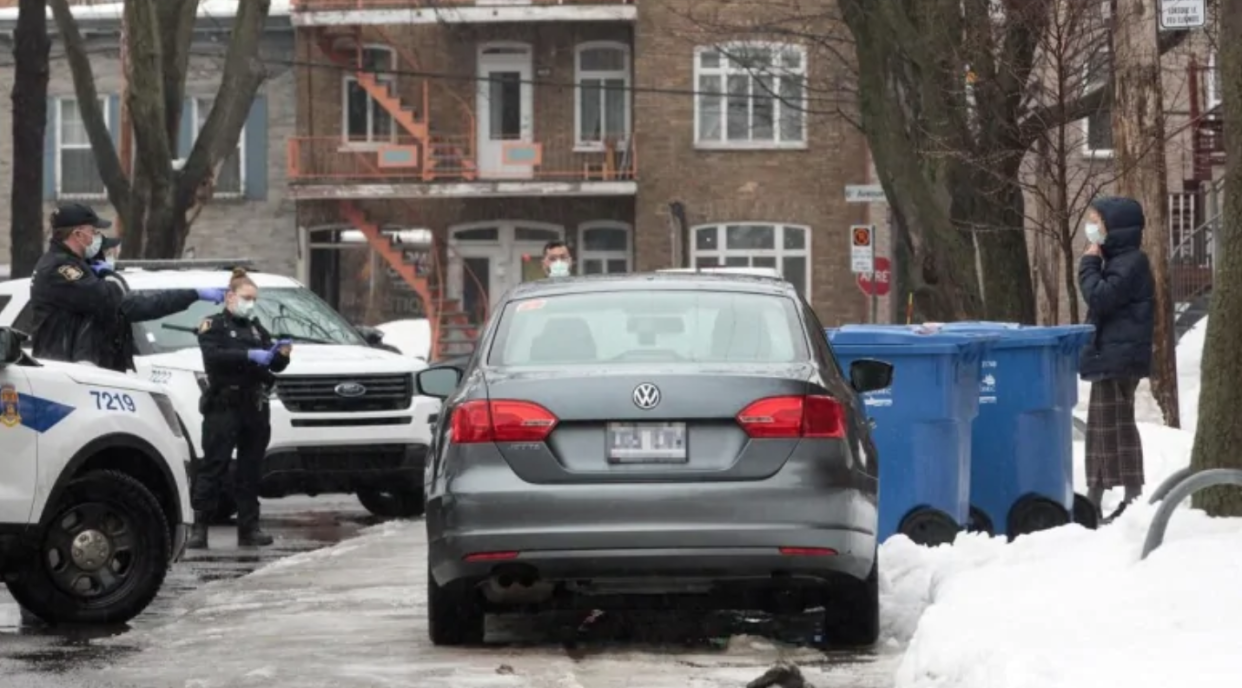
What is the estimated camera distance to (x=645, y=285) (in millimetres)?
10703

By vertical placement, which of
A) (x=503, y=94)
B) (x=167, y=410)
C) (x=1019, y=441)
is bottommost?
(x=1019, y=441)

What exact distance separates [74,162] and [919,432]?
39.5 meters

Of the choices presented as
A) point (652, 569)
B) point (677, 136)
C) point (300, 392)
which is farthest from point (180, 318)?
point (677, 136)

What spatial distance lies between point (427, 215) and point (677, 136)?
513 centimetres

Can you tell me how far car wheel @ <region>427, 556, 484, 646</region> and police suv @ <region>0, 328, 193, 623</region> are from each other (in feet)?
6.59

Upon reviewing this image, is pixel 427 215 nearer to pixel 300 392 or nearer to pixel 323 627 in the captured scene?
pixel 300 392

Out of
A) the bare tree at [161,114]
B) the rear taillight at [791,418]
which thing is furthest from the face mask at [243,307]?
the bare tree at [161,114]

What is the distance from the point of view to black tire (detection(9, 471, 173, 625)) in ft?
37.6

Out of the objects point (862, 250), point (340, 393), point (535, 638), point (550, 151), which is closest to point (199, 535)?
point (340, 393)

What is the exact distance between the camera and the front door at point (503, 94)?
160 ft

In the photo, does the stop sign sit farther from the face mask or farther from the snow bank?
the snow bank

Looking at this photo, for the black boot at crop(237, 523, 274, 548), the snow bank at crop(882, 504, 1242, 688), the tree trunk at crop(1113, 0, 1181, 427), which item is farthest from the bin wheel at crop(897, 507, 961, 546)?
the tree trunk at crop(1113, 0, 1181, 427)

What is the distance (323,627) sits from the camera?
10.9m

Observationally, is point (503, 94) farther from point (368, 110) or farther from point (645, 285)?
point (645, 285)
